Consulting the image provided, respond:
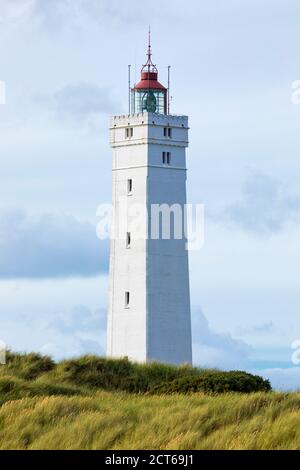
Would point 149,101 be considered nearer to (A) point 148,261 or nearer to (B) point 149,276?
(A) point 148,261

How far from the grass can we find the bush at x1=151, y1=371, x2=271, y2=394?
1574 millimetres

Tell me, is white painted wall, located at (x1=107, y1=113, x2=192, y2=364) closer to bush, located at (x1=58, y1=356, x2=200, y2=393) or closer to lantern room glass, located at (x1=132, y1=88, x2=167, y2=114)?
lantern room glass, located at (x1=132, y1=88, x2=167, y2=114)

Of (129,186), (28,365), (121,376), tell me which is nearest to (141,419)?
(28,365)

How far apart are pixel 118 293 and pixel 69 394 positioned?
73.8ft

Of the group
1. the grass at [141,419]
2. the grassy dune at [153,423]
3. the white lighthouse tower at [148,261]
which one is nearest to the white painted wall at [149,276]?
the white lighthouse tower at [148,261]

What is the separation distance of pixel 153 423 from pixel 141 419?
48 cm

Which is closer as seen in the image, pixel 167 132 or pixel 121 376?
pixel 121 376

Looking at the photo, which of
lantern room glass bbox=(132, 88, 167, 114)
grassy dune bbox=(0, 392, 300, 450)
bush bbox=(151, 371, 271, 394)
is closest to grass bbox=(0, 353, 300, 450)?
grassy dune bbox=(0, 392, 300, 450)

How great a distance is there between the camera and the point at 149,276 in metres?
52.2

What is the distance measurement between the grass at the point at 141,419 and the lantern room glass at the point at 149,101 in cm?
2513

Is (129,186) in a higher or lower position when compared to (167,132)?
lower

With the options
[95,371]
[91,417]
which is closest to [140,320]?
[95,371]

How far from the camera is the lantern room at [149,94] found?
54500 millimetres

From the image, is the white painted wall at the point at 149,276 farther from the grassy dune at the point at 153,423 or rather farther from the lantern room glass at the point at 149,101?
the grassy dune at the point at 153,423
